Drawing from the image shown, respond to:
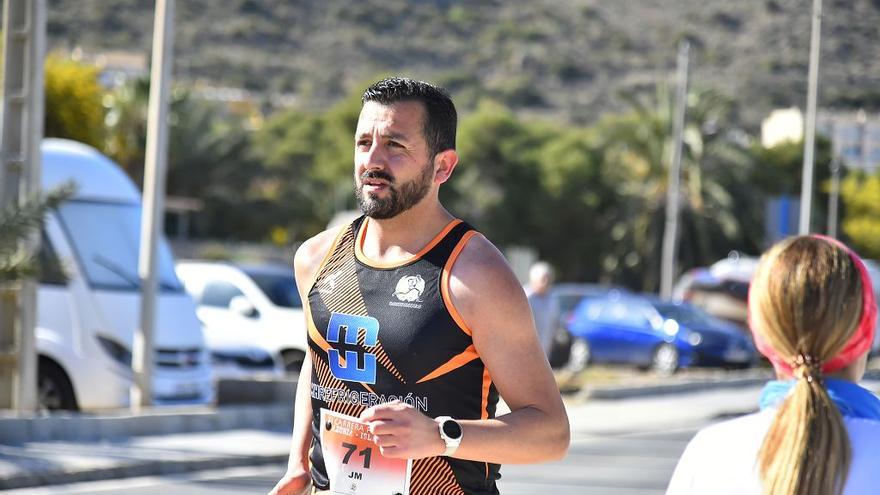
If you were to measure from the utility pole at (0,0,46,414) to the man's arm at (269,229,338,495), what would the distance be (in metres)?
9.96

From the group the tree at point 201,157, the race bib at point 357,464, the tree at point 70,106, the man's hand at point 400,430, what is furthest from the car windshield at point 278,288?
the tree at point 201,157

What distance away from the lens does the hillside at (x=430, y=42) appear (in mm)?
108625

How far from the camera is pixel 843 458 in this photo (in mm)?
2609

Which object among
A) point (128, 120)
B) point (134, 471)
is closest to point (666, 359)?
point (134, 471)

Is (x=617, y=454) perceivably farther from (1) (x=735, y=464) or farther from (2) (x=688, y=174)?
(2) (x=688, y=174)

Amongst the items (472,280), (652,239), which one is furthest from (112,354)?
(652,239)

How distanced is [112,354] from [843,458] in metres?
13.3

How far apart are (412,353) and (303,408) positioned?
0.54 m

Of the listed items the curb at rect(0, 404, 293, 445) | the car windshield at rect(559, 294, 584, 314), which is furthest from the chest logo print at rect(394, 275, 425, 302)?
the car windshield at rect(559, 294, 584, 314)

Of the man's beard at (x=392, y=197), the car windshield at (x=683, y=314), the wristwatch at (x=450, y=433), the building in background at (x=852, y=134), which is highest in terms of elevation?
the building in background at (x=852, y=134)

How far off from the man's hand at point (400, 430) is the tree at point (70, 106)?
129ft

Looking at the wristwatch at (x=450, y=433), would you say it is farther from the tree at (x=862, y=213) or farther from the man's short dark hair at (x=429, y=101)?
the tree at (x=862, y=213)

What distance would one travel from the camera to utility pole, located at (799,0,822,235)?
3406 centimetres

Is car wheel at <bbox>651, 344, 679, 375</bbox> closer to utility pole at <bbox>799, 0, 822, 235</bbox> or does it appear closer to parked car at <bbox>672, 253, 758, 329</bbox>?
parked car at <bbox>672, 253, 758, 329</bbox>
